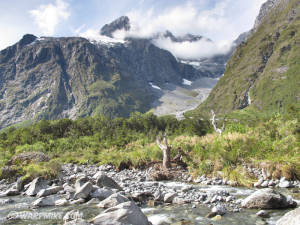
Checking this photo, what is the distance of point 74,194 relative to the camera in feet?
44.3

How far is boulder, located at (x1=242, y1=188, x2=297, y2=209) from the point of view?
10.6 metres

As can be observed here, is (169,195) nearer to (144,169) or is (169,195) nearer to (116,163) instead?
(144,169)

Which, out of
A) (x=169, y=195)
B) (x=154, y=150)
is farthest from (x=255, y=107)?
(x=169, y=195)

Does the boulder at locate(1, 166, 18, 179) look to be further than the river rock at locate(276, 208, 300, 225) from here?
Yes

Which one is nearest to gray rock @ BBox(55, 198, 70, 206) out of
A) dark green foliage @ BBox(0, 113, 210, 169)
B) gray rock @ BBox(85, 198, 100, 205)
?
gray rock @ BBox(85, 198, 100, 205)

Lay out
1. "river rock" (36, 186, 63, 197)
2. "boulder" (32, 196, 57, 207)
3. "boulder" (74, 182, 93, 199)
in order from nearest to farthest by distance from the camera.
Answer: "boulder" (32, 196, 57, 207) → "boulder" (74, 182, 93, 199) → "river rock" (36, 186, 63, 197)

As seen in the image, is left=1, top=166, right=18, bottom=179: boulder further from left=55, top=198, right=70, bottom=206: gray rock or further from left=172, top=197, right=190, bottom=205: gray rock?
left=172, top=197, right=190, bottom=205: gray rock

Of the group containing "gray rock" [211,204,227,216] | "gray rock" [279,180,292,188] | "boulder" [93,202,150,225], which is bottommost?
"gray rock" [279,180,292,188]

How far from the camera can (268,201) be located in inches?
422

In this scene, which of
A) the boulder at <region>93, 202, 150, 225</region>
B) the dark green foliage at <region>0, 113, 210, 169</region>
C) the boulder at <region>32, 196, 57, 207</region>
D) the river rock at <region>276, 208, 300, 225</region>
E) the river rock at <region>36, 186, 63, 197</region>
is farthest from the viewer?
the dark green foliage at <region>0, 113, 210, 169</region>

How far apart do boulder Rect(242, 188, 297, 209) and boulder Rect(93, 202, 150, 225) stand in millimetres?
5242

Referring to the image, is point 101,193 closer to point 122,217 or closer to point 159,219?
point 159,219

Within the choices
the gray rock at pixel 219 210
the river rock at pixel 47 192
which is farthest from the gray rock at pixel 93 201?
the gray rock at pixel 219 210

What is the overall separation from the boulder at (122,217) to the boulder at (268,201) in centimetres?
524
